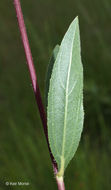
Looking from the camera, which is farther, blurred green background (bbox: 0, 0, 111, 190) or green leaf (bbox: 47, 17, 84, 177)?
blurred green background (bbox: 0, 0, 111, 190)

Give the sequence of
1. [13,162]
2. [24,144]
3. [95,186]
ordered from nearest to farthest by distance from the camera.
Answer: [95,186], [13,162], [24,144]

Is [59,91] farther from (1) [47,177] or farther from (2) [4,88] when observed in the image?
(2) [4,88]

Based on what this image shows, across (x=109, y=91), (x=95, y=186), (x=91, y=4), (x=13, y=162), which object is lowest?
(x=95, y=186)

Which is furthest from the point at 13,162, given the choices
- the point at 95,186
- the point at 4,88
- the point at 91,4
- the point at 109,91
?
the point at 91,4

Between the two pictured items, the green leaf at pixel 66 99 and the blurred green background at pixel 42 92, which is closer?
the green leaf at pixel 66 99
